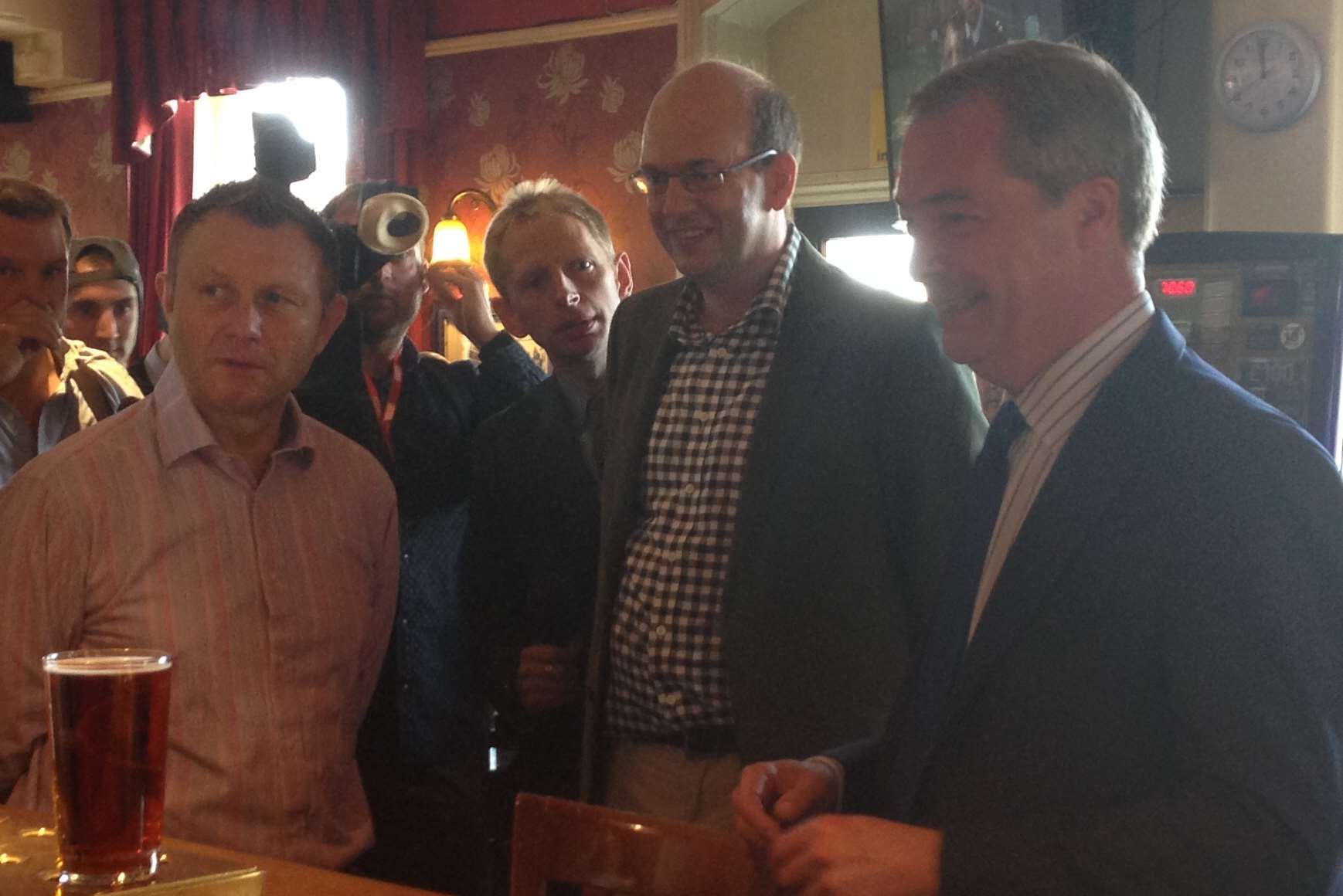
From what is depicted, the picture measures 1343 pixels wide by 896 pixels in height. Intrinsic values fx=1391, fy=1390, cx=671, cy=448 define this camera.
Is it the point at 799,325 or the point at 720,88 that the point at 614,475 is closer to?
the point at 799,325

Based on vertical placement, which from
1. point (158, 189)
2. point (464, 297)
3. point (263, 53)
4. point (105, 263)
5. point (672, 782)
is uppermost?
point (263, 53)

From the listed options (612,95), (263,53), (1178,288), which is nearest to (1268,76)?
(1178,288)

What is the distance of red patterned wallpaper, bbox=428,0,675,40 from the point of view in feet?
18.0

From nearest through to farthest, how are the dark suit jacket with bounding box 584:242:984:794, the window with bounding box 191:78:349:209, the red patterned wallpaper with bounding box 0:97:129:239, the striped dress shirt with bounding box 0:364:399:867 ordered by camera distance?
1. the striped dress shirt with bounding box 0:364:399:867
2. the dark suit jacket with bounding box 584:242:984:794
3. the window with bounding box 191:78:349:209
4. the red patterned wallpaper with bounding box 0:97:129:239

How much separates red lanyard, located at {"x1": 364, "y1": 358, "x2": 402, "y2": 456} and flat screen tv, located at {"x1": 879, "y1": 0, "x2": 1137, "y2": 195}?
1.33 metres

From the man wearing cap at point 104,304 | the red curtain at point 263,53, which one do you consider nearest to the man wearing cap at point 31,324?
the man wearing cap at point 104,304

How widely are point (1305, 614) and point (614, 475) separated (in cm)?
120

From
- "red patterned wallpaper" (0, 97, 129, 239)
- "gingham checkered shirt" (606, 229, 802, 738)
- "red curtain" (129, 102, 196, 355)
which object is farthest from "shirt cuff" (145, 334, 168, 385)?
"red patterned wallpaper" (0, 97, 129, 239)

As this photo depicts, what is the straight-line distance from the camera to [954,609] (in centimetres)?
137

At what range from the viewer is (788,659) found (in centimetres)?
184

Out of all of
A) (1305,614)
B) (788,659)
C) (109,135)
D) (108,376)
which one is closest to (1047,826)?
(1305,614)

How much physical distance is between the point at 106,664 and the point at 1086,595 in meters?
0.80

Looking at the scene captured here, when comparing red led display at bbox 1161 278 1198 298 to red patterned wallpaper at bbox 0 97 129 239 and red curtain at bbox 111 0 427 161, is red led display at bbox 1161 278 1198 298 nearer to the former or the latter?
red curtain at bbox 111 0 427 161

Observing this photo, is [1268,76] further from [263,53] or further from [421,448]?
[263,53]
